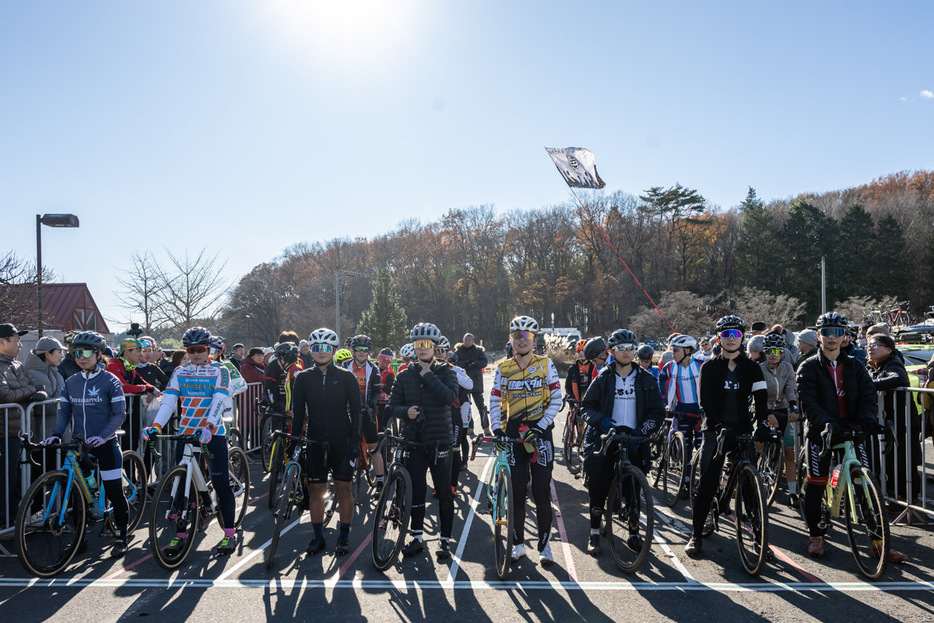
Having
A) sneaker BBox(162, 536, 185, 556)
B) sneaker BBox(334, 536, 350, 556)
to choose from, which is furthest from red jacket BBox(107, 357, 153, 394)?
sneaker BBox(334, 536, 350, 556)

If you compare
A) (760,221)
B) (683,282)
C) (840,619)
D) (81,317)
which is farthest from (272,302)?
(840,619)

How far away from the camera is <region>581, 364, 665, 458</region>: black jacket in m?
5.56

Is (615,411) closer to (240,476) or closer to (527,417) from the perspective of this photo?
(527,417)

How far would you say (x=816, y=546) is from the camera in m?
5.46

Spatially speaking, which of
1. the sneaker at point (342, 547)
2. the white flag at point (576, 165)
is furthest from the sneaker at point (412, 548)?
the white flag at point (576, 165)

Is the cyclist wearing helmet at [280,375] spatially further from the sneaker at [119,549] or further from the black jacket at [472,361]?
the black jacket at [472,361]

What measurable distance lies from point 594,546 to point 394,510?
6.19 ft

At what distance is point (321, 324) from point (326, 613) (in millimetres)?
57271

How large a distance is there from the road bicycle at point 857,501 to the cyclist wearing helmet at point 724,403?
656 mm

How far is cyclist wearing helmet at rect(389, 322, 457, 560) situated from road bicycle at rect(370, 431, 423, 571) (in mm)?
126

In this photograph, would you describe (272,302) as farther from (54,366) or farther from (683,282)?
(54,366)

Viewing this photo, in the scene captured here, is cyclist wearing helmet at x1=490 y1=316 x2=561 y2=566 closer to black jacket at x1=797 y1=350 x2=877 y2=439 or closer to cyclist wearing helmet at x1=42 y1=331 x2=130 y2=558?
black jacket at x1=797 y1=350 x2=877 y2=439

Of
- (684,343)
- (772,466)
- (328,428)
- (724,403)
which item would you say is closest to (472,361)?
(684,343)

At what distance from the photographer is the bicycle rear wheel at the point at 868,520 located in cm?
481
